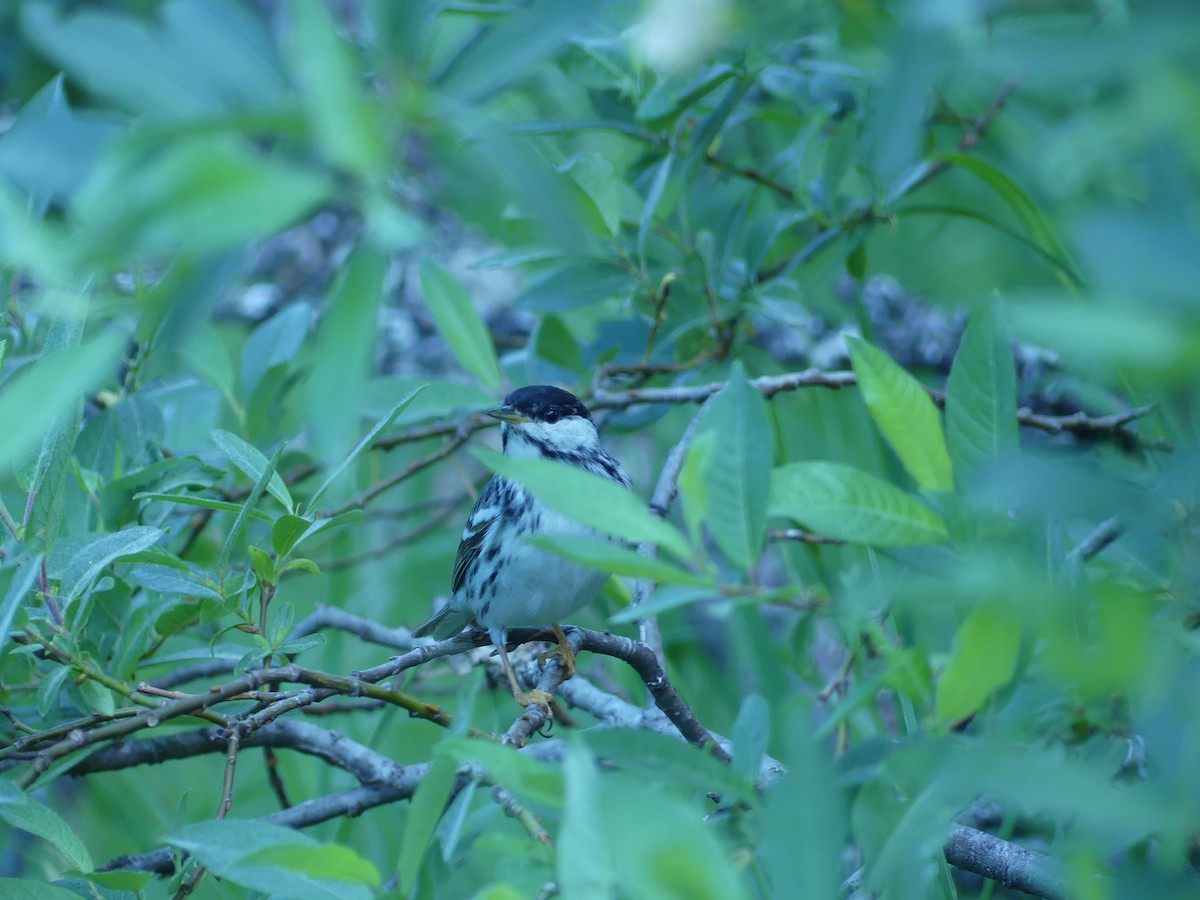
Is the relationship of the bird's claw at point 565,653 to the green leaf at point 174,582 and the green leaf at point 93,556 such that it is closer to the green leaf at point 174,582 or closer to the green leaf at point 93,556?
the green leaf at point 174,582

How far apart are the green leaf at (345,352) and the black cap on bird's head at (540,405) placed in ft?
6.17

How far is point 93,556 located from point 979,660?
118 centimetres

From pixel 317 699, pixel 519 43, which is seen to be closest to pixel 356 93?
pixel 519 43

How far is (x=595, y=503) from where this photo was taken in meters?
0.94

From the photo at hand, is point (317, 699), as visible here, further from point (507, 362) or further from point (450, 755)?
point (507, 362)

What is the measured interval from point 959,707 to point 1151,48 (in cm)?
55

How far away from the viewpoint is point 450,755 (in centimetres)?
97

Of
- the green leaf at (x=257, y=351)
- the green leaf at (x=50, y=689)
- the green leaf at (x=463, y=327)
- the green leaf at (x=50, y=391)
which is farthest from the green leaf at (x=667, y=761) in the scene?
the green leaf at (x=257, y=351)

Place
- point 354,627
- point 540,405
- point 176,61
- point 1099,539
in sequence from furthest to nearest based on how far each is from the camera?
point 540,405 → point 354,627 → point 1099,539 → point 176,61

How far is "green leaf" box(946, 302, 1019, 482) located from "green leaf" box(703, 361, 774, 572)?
0.24 m

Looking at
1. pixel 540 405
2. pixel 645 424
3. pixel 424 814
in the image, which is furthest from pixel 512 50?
pixel 540 405

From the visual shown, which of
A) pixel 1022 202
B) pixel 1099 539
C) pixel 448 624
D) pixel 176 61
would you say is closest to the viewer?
pixel 176 61

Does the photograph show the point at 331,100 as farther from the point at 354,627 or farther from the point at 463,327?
the point at 354,627

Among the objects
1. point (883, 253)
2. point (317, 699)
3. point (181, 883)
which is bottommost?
point (883, 253)
